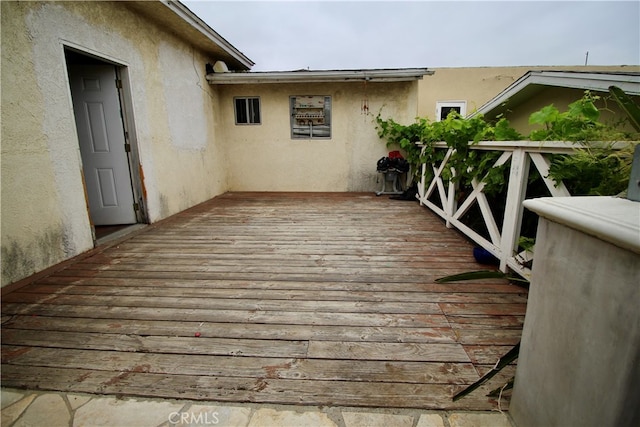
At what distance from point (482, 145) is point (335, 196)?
3.65 m

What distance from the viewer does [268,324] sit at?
1.77 metres

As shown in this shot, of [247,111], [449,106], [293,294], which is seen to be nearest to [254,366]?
[293,294]

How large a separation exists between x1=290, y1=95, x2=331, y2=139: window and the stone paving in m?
5.93

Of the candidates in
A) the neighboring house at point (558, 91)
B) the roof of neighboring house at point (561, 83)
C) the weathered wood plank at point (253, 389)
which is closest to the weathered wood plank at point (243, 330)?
the weathered wood plank at point (253, 389)

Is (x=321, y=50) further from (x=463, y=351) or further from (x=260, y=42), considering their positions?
(x=463, y=351)

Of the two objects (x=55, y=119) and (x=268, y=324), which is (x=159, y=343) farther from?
(x=55, y=119)

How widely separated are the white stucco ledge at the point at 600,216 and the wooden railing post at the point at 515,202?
144 centimetres

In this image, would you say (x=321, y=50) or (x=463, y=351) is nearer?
(x=463, y=351)

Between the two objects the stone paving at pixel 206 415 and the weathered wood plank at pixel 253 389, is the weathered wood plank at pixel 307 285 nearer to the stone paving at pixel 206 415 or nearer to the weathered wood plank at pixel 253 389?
the weathered wood plank at pixel 253 389

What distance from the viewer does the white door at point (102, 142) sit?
12.1 feet

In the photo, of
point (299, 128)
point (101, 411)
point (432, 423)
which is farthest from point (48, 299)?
point (299, 128)

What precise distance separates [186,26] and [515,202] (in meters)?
5.27

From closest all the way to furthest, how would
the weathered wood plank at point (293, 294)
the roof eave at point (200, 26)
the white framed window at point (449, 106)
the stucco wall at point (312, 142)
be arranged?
1. the weathered wood plank at point (293, 294)
2. the roof eave at point (200, 26)
3. the stucco wall at point (312, 142)
4. the white framed window at point (449, 106)

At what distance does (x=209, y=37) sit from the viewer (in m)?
5.02
